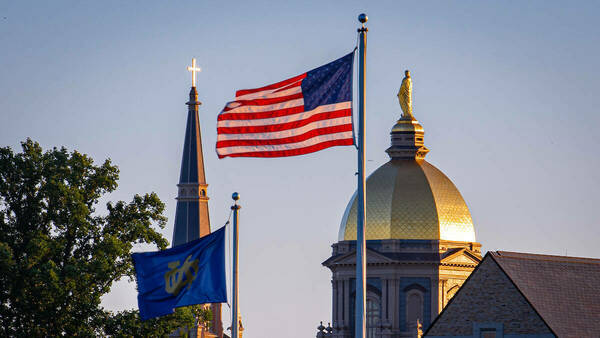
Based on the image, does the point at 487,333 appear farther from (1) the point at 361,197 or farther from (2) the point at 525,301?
(1) the point at 361,197

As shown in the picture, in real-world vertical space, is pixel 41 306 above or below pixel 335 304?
below

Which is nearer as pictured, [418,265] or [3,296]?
[3,296]

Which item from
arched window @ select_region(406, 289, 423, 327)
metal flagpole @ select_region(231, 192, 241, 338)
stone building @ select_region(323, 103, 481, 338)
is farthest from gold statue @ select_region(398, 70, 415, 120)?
metal flagpole @ select_region(231, 192, 241, 338)

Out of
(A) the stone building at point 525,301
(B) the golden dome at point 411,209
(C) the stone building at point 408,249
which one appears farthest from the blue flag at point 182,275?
(B) the golden dome at point 411,209

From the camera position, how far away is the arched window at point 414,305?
121500 mm

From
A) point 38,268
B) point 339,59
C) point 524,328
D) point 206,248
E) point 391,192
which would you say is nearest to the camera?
point 339,59

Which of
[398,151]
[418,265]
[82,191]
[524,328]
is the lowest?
[524,328]

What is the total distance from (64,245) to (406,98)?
68.2 m

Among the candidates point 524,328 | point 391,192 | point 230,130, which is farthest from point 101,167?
point 391,192

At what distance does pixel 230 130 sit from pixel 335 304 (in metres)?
85.6

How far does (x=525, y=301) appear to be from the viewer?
2202 inches

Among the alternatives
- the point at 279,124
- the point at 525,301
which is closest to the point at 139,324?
the point at 525,301

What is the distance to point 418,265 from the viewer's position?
121500 mm

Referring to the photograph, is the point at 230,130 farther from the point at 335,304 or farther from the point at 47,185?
the point at 335,304
